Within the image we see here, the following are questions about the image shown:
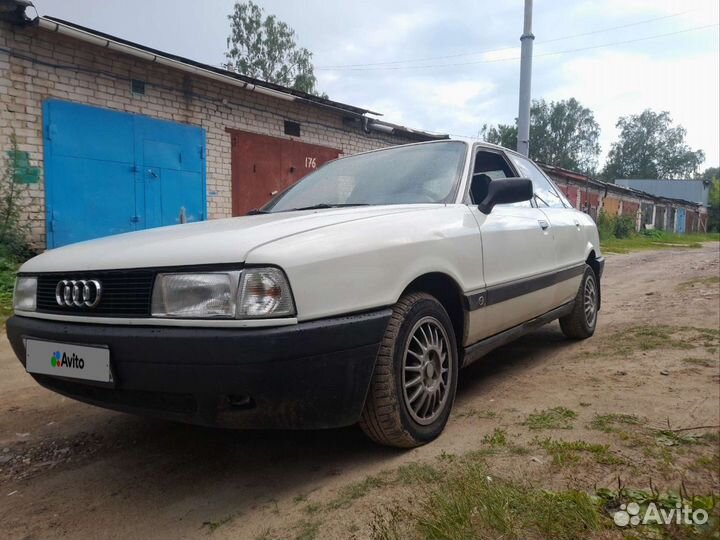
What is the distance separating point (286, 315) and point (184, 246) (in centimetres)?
48

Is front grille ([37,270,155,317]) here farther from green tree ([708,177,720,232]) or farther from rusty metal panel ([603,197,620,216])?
green tree ([708,177,720,232])

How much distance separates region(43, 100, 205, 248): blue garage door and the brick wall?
0.15 meters

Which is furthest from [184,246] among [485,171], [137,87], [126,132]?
[137,87]

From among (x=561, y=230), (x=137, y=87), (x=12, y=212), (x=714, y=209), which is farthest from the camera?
(x=714, y=209)

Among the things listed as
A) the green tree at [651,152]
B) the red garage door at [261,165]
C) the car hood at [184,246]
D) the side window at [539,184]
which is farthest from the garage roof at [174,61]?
the green tree at [651,152]

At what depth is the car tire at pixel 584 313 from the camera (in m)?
4.26

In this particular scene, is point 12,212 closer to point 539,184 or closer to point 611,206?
point 539,184

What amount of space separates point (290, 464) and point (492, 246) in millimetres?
1565

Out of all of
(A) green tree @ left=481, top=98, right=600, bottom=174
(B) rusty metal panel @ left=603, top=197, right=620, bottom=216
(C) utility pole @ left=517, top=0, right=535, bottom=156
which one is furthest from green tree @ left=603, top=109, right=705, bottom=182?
(C) utility pole @ left=517, top=0, right=535, bottom=156

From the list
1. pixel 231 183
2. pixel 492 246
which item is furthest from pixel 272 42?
pixel 492 246

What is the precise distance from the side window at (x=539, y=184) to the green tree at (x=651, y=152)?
81.2m

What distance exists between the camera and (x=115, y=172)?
801cm

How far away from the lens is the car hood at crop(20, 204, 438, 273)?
1807 millimetres

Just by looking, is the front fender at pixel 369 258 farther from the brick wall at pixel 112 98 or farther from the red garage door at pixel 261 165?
the red garage door at pixel 261 165
